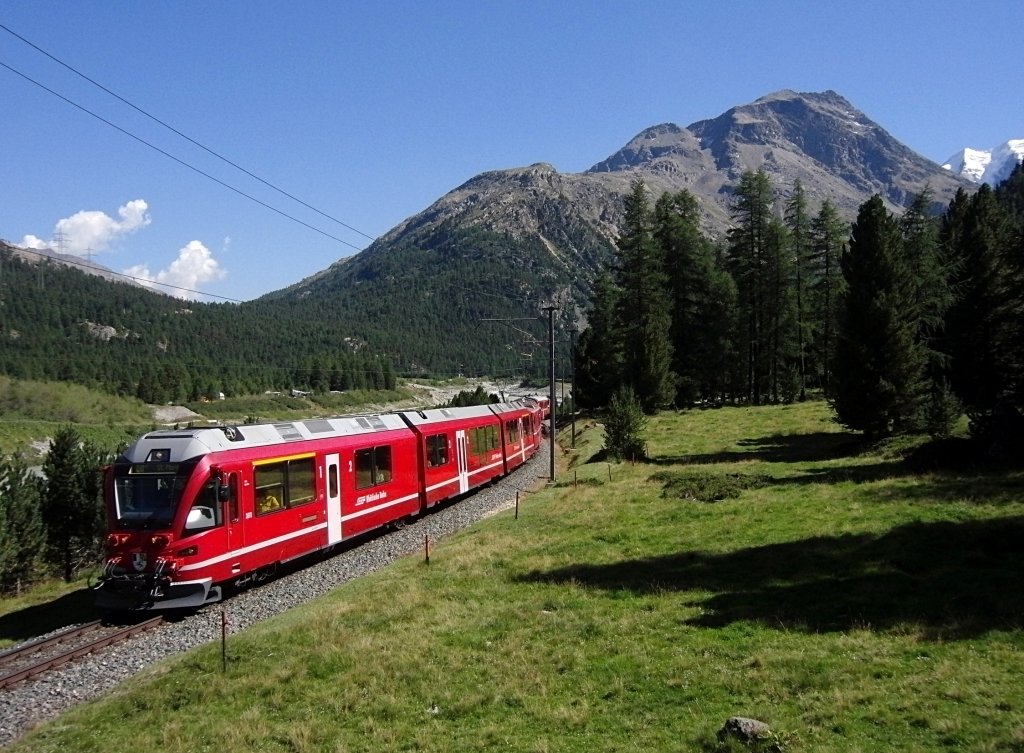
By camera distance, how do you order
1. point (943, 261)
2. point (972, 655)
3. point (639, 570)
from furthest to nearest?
1. point (943, 261)
2. point (639, 570)
3. point (972, 655)

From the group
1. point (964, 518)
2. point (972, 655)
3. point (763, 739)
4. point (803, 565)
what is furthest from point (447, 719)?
point (964, 518)

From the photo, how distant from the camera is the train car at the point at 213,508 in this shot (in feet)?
50.8

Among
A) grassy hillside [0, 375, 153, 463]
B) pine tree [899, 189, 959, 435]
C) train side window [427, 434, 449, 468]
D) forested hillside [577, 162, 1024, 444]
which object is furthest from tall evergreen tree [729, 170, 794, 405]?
grassy hillside [0, 375, 153, 463]

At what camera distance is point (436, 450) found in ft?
95.2

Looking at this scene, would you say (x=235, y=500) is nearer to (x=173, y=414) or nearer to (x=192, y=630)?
(x=192, y=630)

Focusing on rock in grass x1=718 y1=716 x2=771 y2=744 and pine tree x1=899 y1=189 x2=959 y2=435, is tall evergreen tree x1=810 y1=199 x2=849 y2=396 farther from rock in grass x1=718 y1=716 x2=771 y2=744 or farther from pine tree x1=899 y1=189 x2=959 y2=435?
rock in grass x1=718 y1=716 x2=771 y2=744

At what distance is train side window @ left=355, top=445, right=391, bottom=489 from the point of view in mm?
22656

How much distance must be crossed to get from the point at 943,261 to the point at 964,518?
1633 inches

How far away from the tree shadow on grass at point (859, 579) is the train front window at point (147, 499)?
808cm

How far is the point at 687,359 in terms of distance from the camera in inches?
2469

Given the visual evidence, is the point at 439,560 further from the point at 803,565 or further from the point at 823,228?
the point at 823,228

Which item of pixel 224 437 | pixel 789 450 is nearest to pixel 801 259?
pixel 789 450

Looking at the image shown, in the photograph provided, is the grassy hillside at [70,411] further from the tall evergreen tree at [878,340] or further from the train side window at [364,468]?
the tall evergreen tree at [878,340]

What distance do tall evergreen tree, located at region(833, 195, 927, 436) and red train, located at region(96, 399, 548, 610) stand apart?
20767 mm
